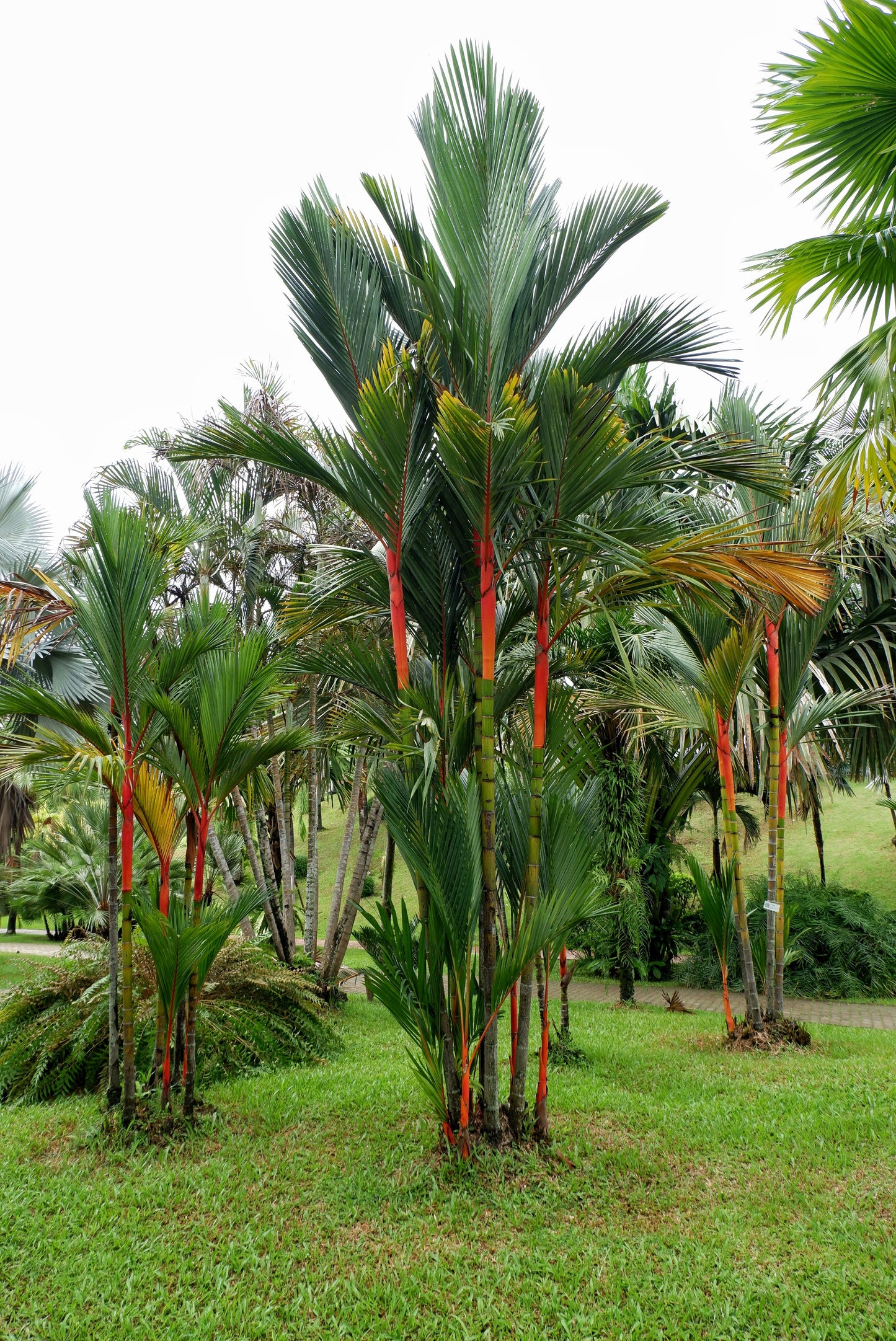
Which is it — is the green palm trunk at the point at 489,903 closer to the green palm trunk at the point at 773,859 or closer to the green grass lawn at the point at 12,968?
the green palm trunk at the point at 773,859

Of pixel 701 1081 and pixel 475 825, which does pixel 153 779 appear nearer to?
pixel 475 825

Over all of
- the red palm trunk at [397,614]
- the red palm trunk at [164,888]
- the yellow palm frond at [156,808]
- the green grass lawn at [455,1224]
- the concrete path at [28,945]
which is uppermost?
the red palm trunk at [397,614]

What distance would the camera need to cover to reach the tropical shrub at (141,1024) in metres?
5.65

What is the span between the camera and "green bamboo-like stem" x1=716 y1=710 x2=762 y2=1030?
6.58 meters

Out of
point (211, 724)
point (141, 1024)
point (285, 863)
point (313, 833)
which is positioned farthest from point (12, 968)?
point (211, 724)

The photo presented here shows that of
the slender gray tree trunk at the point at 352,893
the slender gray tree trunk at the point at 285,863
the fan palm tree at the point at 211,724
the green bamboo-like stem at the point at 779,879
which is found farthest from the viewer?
the slender gray tree trunk at the point at 285,863

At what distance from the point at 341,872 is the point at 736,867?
4365 millimetres

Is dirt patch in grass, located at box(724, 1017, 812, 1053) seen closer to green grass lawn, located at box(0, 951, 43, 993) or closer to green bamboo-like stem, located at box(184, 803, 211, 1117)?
green bamboo-like stem, located at box(184, 803, 211, 1117)

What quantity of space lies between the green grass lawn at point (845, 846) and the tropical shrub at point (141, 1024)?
11774 millimetres

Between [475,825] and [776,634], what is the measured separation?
4.03m

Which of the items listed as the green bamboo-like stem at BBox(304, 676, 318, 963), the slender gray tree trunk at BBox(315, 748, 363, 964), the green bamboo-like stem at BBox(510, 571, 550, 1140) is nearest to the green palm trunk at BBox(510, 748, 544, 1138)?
the green bamboo-like stem at BBox(510, 571, 550, 1140)

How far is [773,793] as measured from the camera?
6.88m

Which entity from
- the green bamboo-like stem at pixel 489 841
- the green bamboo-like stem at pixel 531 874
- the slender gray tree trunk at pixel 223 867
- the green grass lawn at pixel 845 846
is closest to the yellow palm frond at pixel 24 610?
the green bamboo-like stem at pixel 489 841

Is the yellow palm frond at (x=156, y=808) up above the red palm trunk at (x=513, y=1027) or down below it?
above
